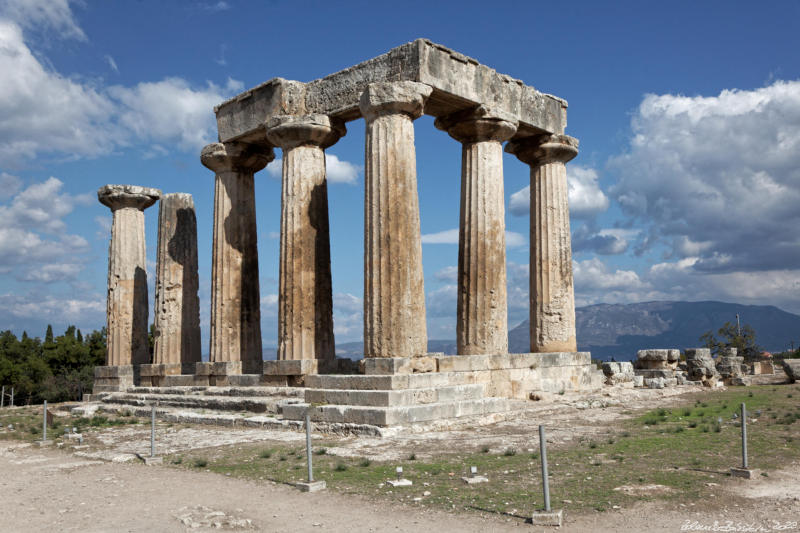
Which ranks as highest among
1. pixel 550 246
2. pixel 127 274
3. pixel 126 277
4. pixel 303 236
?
pixel 303 236

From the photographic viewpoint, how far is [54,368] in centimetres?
5469

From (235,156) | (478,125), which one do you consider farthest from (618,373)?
(235,156)

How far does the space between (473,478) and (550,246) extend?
13005 mm

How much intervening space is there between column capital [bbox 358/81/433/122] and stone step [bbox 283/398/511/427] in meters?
6.40

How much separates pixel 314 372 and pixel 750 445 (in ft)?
33.5

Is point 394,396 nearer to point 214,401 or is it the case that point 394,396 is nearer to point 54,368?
point 214,401

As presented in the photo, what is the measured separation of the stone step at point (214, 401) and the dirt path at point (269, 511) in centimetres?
627

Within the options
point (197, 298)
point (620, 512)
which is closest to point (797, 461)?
point (620, 512)

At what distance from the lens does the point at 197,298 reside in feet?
81.9

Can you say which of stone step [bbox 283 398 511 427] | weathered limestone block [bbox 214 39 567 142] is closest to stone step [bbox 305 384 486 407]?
stone step [bbox 283 398 511 427]

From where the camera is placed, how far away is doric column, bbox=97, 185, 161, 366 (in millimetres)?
26188

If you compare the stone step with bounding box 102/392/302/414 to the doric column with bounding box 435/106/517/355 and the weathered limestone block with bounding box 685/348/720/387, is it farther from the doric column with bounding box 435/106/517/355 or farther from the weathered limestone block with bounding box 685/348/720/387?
the weathered limestone block with bounding box 685/348/720/387

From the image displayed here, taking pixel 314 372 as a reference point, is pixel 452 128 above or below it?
above

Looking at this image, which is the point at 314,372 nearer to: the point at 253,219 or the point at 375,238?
the point at 375,238
